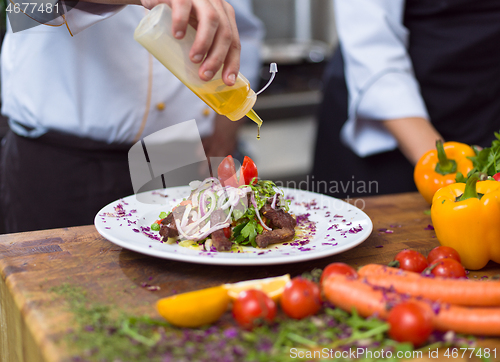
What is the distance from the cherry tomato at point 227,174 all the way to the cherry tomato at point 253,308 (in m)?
0.44

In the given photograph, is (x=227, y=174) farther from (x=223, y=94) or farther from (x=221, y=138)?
(x=221, y=138)

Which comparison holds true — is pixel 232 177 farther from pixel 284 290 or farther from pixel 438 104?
pixel 438 104

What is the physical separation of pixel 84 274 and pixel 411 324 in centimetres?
61

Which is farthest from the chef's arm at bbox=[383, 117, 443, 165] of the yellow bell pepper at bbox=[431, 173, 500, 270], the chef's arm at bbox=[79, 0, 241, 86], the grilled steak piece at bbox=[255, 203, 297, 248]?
the chef's arm at bbox=[79, 0, 241, 86]

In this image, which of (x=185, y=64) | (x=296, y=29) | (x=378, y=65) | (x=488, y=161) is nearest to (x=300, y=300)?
(x=185, y=64)

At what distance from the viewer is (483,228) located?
93 centimetres

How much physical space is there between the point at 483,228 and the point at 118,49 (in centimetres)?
119

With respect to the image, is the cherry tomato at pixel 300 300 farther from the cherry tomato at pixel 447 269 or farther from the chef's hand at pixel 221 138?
the chef's hand at pixel 221 138

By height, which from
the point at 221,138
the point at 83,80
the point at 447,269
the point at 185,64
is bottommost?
the point at 221,138

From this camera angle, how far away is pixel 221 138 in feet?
5.90

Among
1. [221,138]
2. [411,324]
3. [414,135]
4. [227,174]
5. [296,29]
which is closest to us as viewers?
[411,324]

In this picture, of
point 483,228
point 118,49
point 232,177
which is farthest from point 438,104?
point 118,49

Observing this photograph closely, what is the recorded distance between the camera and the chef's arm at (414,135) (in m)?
1.55

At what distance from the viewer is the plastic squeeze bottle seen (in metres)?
0.87
